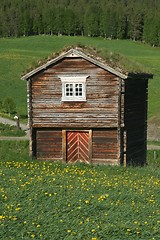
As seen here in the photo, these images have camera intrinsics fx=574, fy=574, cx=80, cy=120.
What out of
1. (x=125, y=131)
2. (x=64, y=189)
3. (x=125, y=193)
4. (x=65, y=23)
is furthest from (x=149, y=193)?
(x=65, y=23)

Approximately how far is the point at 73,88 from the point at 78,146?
2.73m

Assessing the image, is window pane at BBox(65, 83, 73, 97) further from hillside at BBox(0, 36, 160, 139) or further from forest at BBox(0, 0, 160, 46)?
forest at BBox(0, 0, 160, 46)

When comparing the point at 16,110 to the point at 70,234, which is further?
the point at 16,110

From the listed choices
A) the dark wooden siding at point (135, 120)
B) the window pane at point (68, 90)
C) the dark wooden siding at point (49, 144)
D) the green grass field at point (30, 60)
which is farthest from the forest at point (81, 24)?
the window pane at point (68, 90)

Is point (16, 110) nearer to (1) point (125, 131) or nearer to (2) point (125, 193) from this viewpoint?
(1) point (125, 131)

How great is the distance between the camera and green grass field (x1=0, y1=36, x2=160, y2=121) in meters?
61.1

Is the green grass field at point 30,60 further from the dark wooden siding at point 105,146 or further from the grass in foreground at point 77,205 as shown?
the grass in foreground at point 77,205

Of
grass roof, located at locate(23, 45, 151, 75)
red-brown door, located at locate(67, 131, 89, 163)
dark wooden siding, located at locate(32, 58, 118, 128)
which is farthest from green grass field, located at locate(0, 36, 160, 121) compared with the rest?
red-brown door, located at locate(67, 131, 89, 163)

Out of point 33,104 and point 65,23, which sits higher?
point 65,23

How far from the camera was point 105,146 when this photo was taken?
2612 centimetres

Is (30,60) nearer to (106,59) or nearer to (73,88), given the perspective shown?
(73,88)

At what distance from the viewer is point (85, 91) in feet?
84.7

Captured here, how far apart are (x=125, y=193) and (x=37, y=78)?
11466 mm

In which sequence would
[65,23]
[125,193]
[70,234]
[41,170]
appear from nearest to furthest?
[70,234], [125,193], [41,170], [65,23]
